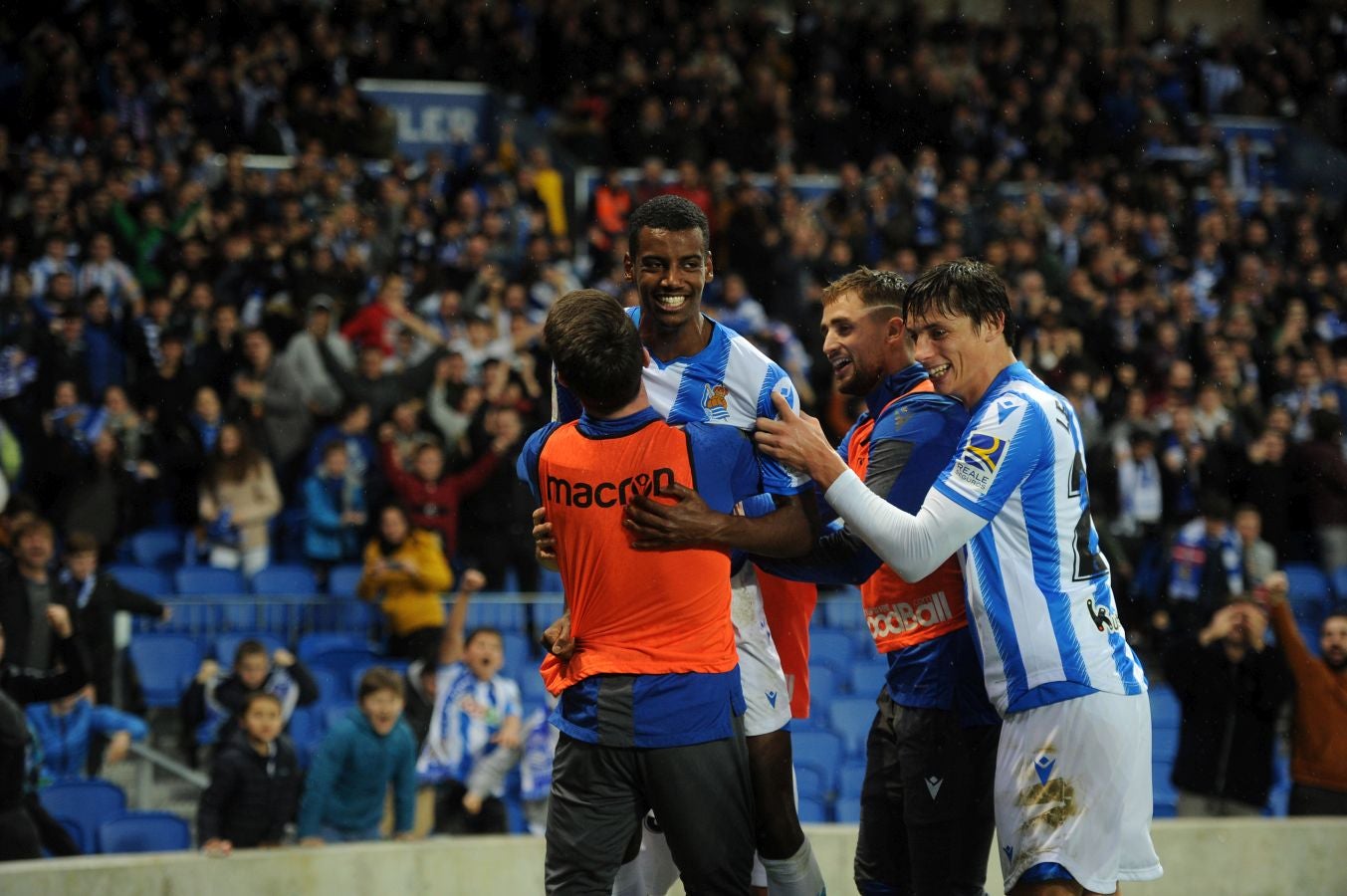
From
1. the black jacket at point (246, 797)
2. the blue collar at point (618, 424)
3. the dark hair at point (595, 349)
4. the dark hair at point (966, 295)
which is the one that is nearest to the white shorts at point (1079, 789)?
the dark hair at point (966, 295)

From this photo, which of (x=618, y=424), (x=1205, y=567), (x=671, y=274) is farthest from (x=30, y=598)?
(x=1205, y=567)

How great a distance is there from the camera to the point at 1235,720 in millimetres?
8781

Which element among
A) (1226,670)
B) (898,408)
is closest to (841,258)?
(1226,670)

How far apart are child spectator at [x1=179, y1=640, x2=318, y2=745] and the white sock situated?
450 cm

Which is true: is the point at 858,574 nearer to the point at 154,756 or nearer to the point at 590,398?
the point at 590,398

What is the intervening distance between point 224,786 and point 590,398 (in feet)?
14.4

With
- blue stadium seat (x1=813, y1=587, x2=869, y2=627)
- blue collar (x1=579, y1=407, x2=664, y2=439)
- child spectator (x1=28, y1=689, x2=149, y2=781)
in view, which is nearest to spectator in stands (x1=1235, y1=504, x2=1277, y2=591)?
blue stadium seat (x1=813, y1=587, x2=869, y2=627)

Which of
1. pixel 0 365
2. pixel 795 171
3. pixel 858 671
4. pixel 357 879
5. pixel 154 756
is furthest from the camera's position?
pixel 795 171

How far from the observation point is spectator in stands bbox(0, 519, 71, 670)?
826 cm

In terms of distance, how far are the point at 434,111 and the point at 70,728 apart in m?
11.5

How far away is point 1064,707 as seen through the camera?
167 inches

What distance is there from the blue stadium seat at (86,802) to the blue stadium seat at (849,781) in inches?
158

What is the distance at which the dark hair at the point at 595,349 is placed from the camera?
3.90 m

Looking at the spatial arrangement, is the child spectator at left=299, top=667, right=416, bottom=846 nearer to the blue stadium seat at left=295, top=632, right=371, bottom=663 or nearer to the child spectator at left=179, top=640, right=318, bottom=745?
the child spectator at left=179, top=640, right=318, bottom=745
